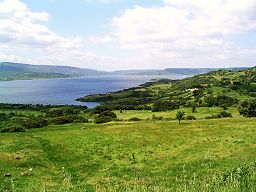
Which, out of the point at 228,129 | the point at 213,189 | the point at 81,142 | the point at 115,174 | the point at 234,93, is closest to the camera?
the point at 213,189

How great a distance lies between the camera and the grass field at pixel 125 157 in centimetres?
2755

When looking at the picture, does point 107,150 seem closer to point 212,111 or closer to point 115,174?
point 115,174

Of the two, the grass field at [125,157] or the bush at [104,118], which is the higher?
the grass field at [125,157]

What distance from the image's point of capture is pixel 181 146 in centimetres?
4250

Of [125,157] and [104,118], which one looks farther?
[104,118]

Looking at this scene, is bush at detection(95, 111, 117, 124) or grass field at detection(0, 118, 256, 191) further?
bush at detection(95, 111, 117, 124)

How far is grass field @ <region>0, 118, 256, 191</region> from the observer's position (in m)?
27.6

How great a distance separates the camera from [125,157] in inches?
1484

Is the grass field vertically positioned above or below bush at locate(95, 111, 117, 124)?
above

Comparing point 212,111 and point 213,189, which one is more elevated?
point 213,189

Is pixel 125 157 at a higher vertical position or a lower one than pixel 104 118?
higher

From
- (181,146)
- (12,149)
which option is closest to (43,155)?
(12,149)

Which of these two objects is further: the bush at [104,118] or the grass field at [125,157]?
the bush at [104,118]

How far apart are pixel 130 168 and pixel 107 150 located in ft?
32.1
